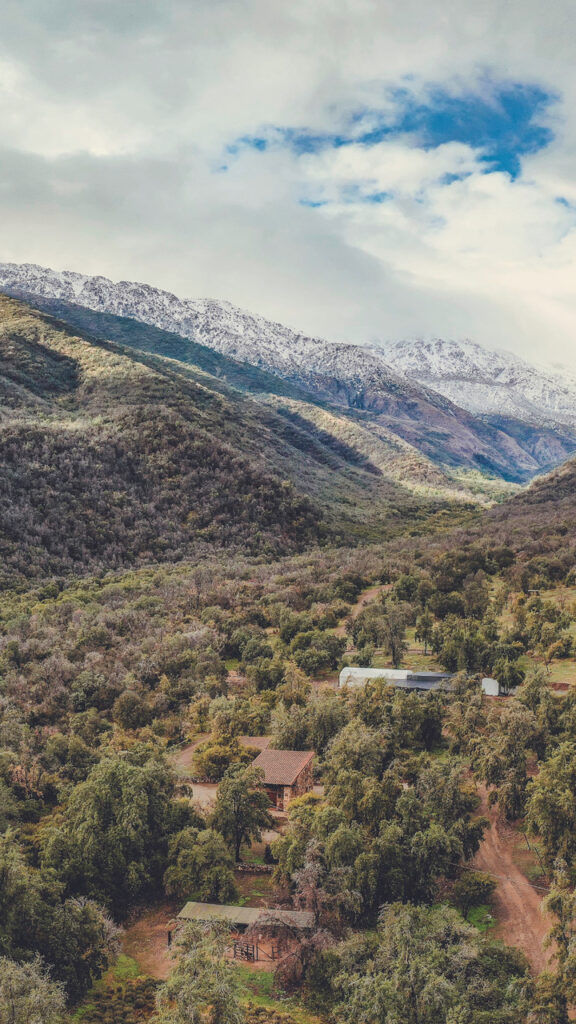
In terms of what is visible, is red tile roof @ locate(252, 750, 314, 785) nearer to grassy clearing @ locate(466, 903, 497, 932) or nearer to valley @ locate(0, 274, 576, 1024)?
valley @ locate(0, 274, 576, 1024)

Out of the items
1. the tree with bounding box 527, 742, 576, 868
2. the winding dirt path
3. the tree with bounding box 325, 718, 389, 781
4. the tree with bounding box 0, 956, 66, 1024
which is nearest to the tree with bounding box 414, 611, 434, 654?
the tree with bounding box 325, 718, 389, 781

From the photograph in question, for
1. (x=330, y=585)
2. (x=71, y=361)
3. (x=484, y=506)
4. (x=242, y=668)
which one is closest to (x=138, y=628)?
(x=242, y=668)

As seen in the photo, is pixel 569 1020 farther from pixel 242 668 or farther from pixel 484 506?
pixel 484 506

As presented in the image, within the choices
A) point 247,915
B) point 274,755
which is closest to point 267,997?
point 247,915

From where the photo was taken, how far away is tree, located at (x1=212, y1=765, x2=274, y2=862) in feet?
89.7

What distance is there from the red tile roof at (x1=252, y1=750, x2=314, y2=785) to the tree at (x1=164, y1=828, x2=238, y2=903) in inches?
214

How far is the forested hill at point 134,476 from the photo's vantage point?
251 ft

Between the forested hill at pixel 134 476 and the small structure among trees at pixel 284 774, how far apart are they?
39.1 metres

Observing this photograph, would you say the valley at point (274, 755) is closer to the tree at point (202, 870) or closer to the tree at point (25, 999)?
the tree at point (202, 870)

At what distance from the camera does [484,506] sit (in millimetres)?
140250

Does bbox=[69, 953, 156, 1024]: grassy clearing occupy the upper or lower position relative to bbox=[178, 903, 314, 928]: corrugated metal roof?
lower

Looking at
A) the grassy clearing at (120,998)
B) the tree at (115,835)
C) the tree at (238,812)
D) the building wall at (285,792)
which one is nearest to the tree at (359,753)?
the building wall at (285,792)

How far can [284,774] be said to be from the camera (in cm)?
3123

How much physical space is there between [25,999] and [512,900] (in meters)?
16.2
